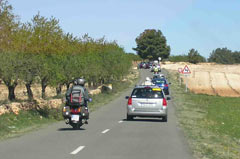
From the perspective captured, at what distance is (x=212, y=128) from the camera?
2469 centimetres

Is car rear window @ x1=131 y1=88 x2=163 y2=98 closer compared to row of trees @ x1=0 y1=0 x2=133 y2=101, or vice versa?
car rear window @ x1=131 y1=88 x2=163 y2=98

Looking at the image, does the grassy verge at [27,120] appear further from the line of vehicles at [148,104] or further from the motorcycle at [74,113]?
the line of vehicles at [148,104]

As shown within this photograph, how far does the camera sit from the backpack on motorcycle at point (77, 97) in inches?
687

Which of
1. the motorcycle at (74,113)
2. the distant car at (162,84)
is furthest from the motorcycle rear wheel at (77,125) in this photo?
the distant car at (162,84)

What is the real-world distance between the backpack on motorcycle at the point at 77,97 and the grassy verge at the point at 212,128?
13.4ft

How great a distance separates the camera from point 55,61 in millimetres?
35156

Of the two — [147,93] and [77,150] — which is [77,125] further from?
[147,93]

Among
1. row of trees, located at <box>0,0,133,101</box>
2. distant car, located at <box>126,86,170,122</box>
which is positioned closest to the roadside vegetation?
row of trees, located at <box>0,0,133,101</box>

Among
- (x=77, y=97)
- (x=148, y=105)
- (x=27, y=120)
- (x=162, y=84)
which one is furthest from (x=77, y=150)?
(x=162, y=84)

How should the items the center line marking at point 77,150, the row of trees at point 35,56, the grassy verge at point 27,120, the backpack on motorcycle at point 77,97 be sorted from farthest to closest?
the row of trees at point 35,56 < the grassy verge at point 27,120 < the backpack on motorcycle at point 77,97 < the center line marking at point 77,150

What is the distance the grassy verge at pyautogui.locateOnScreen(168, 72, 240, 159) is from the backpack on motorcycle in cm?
409

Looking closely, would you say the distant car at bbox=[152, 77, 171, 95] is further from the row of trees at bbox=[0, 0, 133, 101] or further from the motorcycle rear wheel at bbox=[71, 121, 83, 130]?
the motorcycle rear wheel at bbox=[71, 121, 83, 130]

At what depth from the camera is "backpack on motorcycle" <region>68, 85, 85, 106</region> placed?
687 inches

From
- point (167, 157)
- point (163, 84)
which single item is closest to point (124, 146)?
point (167, 157)
